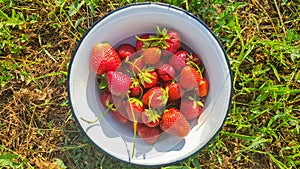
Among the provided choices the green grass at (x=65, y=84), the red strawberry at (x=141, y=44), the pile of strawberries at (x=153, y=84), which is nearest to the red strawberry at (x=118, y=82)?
the pile of strawberries at (x=153, y=84)

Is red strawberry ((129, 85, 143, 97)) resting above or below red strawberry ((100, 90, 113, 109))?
A: above

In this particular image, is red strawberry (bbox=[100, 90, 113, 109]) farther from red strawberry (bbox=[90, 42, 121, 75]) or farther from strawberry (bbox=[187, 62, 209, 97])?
strawberry (bbox=[187, 62, 209, 97])

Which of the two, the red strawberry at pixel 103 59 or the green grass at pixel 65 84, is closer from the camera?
the red strawberry at pixel 103 59

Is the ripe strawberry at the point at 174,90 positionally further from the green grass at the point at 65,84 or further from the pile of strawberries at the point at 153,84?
the green grass at the point at 65,84

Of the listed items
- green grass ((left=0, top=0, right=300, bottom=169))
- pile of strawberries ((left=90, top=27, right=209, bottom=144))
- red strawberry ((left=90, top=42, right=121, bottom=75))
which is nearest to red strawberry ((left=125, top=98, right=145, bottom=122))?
pile of strawberries ((left=90, top=27, right=209, bottom=144))

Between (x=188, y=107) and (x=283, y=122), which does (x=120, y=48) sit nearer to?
(x=188, y=107)

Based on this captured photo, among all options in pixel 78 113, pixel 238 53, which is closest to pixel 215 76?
pixel 238 53

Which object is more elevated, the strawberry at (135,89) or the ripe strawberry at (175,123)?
the strawberry at (135,89)
